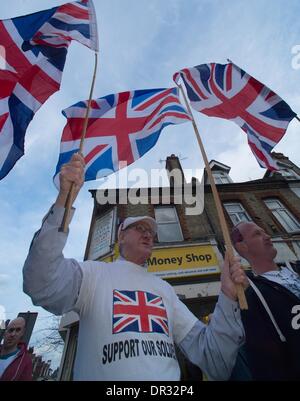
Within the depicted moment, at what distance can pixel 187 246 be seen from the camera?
830 centimetres

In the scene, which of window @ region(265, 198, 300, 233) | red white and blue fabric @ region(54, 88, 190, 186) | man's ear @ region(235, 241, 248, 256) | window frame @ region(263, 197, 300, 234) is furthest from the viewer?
window @ region(265, 198, 300, 233)

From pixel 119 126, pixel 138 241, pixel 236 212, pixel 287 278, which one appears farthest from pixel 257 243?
pixel 236 212

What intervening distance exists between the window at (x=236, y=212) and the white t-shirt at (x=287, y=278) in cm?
758

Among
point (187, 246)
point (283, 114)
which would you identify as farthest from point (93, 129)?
point (187, 246)

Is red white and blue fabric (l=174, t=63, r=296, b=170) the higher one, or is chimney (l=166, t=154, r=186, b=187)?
chimney (l=166, t=154, r=186, b=187)

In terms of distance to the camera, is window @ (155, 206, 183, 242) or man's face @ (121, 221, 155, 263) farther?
window @ (155, 206, 183, 242)

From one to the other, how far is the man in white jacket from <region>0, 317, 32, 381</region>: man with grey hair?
7.61 ft

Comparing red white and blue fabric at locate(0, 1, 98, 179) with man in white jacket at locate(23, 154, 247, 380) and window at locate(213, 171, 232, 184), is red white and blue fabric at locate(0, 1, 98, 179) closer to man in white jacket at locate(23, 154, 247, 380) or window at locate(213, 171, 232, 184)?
man in white jacket at locate(23, 154, 247, 380)

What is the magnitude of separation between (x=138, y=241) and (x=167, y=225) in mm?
7186

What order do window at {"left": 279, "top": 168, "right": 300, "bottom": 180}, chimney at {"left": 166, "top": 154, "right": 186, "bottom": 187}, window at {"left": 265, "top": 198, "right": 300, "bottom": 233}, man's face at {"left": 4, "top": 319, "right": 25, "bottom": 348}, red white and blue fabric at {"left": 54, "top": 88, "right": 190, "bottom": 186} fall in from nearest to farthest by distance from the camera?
man's face at {"left": 4, "top": 319, "right": 25, "bottom": 348}
red white and blue fabric at {"left": 54, "top": 88, "right": 190, "bottom": 186}
window at {"left": 265, "top": 198, "right": 300, "bottom": 233}
chimney at {"left": 166, "top": 154, "right": 186, "bottom": 187}
window at {"left": 279, "top": 168, "right": 300, "bottom": 180}

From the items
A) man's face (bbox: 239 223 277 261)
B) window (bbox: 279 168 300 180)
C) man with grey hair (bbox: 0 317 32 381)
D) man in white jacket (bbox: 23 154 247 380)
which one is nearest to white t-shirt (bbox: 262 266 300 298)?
man's face (bbox: 239 223 277 261)

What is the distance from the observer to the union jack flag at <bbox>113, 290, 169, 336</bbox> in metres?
1.70

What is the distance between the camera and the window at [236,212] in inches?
407

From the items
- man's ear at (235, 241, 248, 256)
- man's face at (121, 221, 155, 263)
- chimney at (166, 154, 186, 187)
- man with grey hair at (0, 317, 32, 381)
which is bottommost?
man with grey hair at (0, 317, 32, 381)
